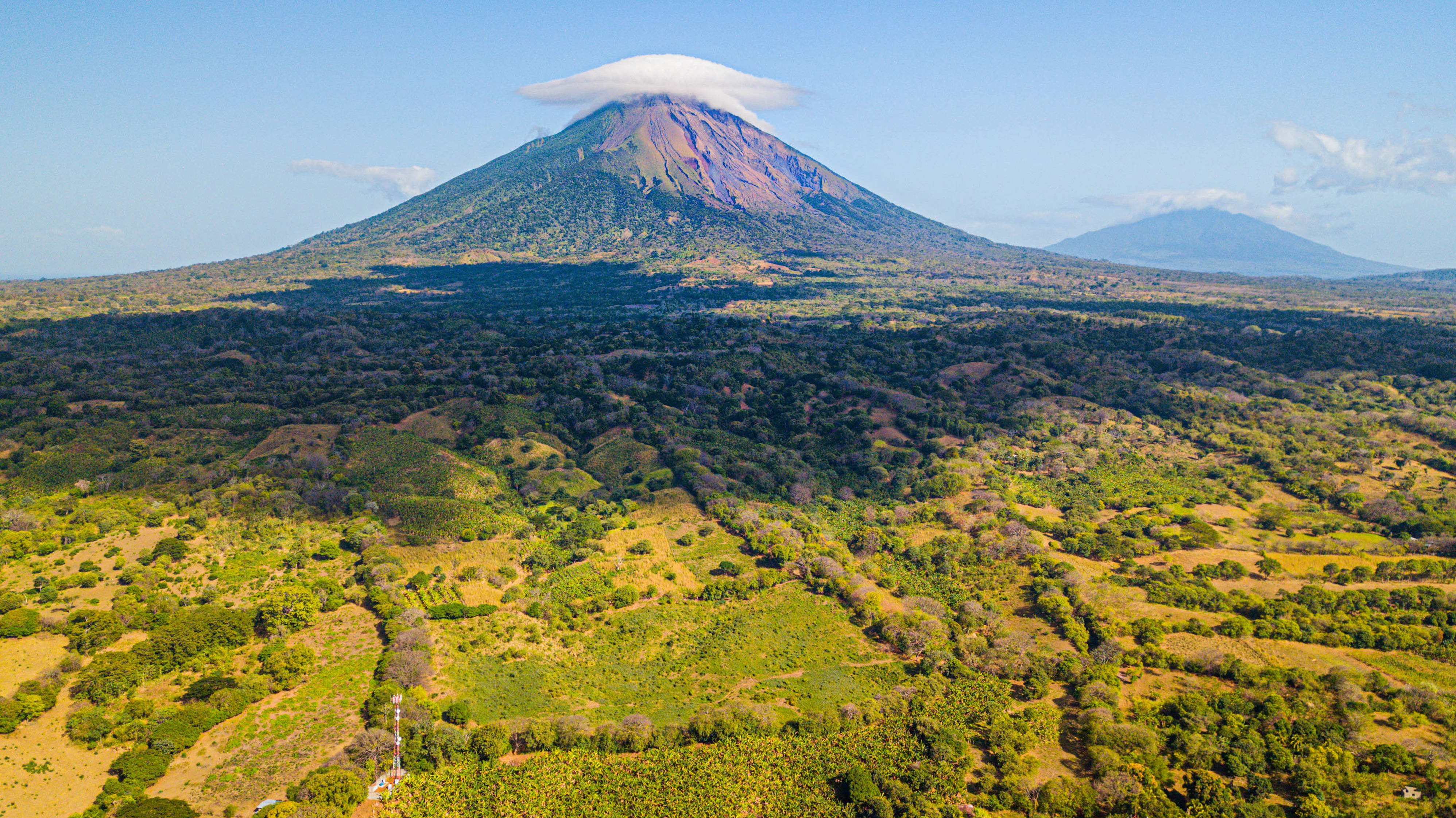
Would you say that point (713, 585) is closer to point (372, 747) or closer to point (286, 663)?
point (372, 747)

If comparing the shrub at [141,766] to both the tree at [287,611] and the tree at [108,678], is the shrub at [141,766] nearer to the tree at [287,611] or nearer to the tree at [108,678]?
the tree at [108,678]

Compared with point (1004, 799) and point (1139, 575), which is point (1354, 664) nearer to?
point (1139, 575)

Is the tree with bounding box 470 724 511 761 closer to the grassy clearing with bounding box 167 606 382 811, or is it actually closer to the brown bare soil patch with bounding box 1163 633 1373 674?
the grassy clearing with bounding box 167 606 382 811

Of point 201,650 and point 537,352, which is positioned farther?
point 537,352

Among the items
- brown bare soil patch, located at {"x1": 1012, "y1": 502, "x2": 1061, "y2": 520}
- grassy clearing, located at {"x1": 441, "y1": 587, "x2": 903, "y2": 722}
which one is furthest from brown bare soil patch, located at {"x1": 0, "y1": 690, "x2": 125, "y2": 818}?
brown bare soil patch, located at {"x1": 1012, "y1": 502, "x2": 1061, "y2": 520}

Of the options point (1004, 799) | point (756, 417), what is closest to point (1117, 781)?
point (1004, 799)

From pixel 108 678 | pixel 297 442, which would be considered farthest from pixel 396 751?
pixel 297 442
